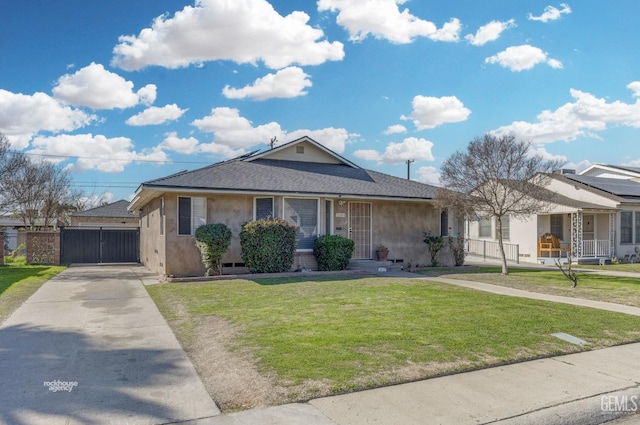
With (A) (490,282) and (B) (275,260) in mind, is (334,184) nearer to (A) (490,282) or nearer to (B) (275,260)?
(B) (275,260)

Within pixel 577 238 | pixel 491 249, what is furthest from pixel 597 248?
pixel 491 249

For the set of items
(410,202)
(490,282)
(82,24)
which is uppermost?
(82,24)

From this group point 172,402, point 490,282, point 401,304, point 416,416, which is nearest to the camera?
point 416,416

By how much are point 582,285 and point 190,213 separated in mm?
11917

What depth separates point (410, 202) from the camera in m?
18.3

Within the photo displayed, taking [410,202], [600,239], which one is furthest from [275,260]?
[600,239]

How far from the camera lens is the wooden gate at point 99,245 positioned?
21.9m

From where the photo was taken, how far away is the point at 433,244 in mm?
18344

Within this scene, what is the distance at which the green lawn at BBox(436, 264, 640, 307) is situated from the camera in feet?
36.7

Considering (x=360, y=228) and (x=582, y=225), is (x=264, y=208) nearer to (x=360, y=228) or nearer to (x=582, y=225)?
(x=360, y=228)

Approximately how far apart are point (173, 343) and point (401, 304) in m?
4.55

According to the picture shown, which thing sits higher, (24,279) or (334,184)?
(334,184)

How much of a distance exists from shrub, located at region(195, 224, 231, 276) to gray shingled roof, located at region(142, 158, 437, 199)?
1.36m

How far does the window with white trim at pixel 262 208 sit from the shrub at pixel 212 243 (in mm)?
1533
